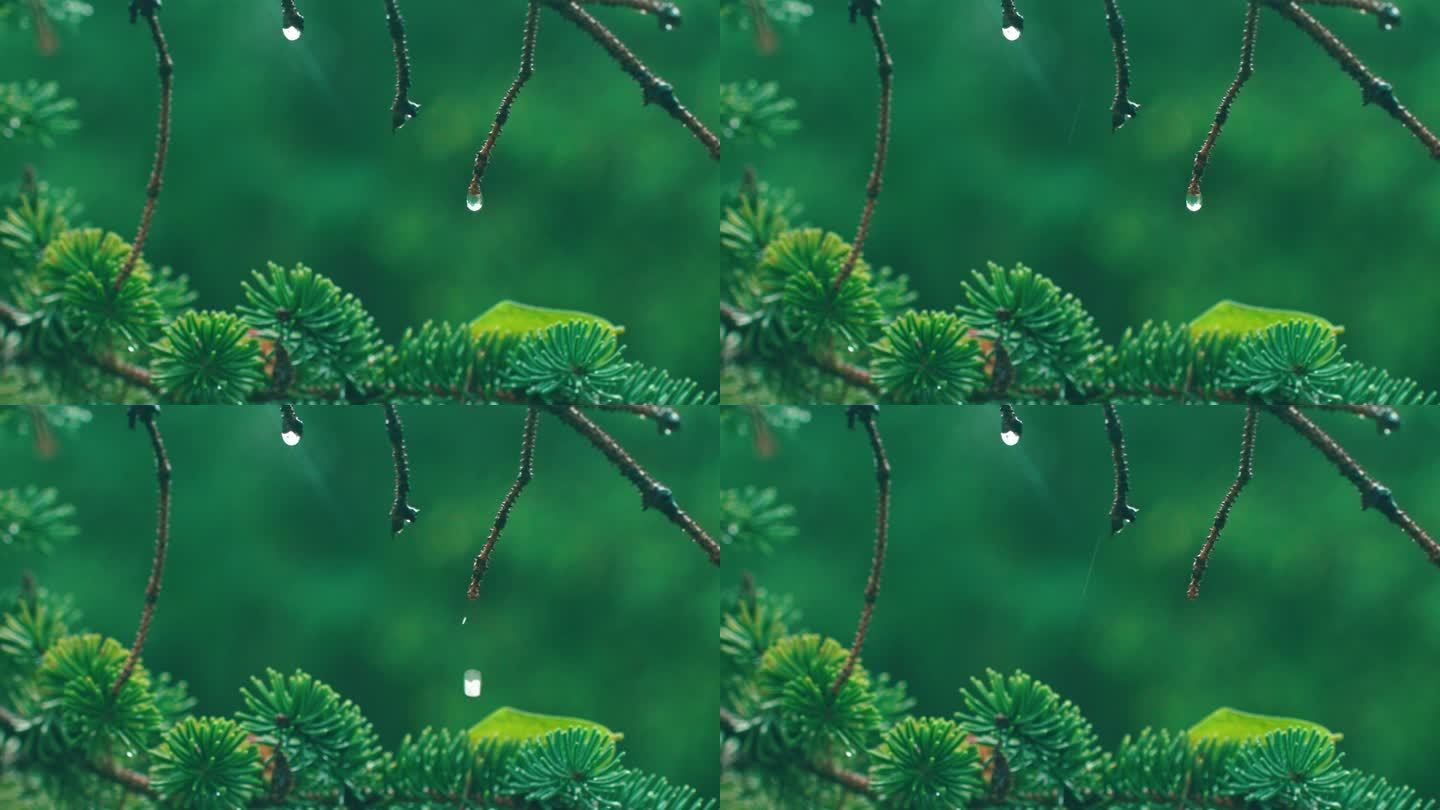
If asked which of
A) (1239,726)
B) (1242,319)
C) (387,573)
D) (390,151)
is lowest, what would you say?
(1239,726)

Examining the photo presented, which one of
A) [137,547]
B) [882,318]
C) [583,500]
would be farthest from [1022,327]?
[137,547]

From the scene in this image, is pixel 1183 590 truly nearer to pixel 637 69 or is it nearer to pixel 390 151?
pixel 637 69

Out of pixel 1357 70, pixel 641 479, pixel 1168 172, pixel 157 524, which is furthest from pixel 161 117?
pixel 1357 70

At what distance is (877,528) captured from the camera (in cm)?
92

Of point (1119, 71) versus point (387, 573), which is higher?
point (1119, 71)

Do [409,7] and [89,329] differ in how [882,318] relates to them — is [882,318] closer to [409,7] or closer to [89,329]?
[409,7]

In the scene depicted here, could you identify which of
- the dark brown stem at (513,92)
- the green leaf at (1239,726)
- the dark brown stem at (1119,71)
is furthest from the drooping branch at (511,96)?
the green leaf at (1239,726)

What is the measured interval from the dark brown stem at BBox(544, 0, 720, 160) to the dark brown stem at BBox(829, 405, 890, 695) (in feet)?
0.72

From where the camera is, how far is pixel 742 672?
94 centimetres

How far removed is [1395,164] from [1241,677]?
0.37 m

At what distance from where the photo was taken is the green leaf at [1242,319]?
2.98 ft

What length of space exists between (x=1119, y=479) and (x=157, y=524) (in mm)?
659

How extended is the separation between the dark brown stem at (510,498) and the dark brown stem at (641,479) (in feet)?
0.07

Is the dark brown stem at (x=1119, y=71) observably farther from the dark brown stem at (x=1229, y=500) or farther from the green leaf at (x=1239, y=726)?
the green leaf at (x=1239, y=726)
